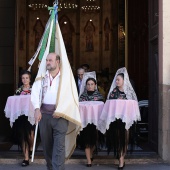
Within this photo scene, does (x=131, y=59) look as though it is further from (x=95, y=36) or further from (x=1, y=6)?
(x=1, y=6)

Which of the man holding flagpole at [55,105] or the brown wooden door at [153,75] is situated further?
the brown wooden door at [153,75]

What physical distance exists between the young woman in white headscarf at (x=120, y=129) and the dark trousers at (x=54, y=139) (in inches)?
71.6

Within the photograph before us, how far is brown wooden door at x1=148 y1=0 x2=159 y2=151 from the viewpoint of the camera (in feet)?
32.3

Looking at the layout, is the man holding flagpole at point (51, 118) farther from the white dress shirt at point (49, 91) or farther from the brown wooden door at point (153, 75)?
the brown wooden door at point (153, 75)

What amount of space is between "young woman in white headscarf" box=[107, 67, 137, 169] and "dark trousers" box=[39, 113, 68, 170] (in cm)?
182

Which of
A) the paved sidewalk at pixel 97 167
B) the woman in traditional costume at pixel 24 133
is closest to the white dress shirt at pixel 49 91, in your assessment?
the woman in traditional costume at pixel 24 133

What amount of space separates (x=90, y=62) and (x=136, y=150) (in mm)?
10457

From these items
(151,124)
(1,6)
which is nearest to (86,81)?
(151,124)

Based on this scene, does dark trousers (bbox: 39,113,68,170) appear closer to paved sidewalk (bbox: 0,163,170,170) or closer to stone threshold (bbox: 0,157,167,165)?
paved sidewalk (bbox: 0,163,170,170)

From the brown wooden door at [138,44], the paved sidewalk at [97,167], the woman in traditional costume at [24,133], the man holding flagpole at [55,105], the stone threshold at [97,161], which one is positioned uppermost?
the brown wooden door at [138,44]

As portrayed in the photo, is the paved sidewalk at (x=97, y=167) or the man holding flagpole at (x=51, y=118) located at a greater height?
the man holding flagpole at (x=51, y=118)

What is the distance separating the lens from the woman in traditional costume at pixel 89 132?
8641mm

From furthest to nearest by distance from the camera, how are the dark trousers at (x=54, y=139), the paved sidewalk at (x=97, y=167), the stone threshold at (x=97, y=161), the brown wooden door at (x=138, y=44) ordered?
the brown wooden door at (x=138, y=44)
the stone threshold at (x=97, y=161)
the paved sidewalk at (x=97, y=167)
the dark trousers at (x=54, y=139)

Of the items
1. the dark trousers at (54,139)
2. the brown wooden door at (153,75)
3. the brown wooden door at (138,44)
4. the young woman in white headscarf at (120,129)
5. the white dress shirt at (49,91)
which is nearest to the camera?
the dark trousers at (54,139)
